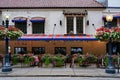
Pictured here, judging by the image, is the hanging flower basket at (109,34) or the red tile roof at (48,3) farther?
the red tile roof at (48,3)

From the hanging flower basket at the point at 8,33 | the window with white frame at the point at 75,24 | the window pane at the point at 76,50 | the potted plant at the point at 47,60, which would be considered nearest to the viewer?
the hanging flower basket at the point at 8,33

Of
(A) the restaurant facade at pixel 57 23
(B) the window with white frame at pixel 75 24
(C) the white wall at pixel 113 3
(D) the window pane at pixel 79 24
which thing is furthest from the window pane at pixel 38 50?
(C) the white wall at pixel 113 3

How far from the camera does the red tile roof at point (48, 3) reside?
32031 mm

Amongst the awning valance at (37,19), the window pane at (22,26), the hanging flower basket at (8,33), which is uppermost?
the awning valance at (37,19)

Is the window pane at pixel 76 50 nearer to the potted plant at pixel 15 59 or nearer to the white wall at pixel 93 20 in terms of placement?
the white wall at pixel 93 20

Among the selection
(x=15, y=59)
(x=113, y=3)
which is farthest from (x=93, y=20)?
(x=15, y=59)

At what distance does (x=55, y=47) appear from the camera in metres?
32.4

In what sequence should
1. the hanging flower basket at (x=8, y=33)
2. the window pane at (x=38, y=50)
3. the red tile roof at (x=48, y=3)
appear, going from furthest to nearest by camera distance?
1. the window pane at (x=38, y=50)
2. the red tile roof at (x=48, y=3)
3. the hanging flower basket at (x=8, y=33)

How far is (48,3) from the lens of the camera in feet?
107

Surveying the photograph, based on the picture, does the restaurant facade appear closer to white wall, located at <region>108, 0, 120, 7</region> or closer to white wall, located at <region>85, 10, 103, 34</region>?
white wall, located at <region>85, 10, 103, 34</region>

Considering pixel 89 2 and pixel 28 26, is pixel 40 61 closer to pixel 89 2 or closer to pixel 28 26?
pixel 28 26

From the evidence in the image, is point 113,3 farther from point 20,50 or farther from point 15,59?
point 15,59

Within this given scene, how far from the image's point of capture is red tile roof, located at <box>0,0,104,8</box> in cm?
3203

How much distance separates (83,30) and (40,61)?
6918mm
